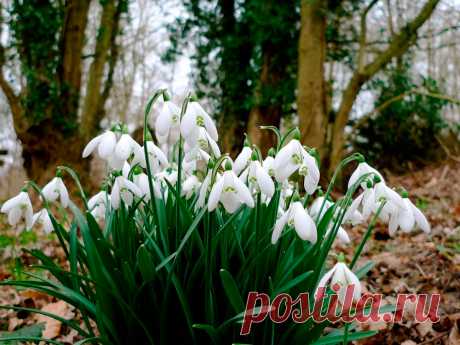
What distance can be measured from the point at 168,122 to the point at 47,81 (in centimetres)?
706

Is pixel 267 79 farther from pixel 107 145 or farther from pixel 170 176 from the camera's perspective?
pixel 107 145

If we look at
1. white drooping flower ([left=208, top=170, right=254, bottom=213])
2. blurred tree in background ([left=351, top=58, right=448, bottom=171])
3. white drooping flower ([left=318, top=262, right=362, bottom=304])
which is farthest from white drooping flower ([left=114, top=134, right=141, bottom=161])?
blurred tree in background ([left=351, top=58, right=448, bottom=171])

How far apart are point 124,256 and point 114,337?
27 centimetres

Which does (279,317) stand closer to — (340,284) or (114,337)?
A: (340,284)

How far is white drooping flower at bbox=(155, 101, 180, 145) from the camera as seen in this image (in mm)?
1493

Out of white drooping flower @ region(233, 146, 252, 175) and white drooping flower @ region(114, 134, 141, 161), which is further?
white drooping flower @ region(233, 146, 252, 175)

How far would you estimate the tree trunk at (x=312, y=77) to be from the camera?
6.60 metres

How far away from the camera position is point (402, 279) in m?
2.99

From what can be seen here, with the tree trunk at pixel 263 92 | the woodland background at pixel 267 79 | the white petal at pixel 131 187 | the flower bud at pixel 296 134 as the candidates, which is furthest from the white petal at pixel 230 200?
the tree trunk at pixel 263 92

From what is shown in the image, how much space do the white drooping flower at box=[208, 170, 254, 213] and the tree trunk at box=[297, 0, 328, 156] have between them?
5277 millimetres

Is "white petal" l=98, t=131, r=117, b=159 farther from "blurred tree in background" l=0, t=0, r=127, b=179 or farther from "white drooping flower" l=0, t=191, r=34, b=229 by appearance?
"blurred tree in background" l=0, t=0, r=127, b=179

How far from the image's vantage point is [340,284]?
137 centimetres

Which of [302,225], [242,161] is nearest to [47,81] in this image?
[242,161]

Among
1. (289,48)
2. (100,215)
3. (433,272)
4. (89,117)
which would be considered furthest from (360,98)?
(100,215)
